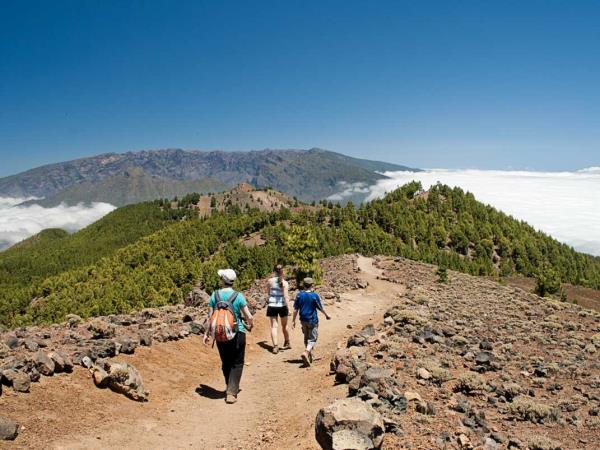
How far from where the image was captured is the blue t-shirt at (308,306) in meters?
14.1

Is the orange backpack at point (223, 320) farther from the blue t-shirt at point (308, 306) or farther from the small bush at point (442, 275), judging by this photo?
the small bush at point (442, 275)

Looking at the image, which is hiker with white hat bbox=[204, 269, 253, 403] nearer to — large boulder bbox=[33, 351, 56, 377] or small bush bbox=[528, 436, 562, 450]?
large boulder bbox=[33, 351, 56, 377]

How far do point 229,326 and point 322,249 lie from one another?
79.4 meters

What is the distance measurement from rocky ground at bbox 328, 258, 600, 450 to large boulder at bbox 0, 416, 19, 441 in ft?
18.4

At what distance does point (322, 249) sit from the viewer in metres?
89.1

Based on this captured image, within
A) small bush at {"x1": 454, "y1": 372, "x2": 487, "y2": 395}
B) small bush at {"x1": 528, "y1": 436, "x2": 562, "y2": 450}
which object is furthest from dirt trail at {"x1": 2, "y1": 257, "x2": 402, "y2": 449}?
small bush at {"x1": 528, "y1": 436, "x2": 562, "y2": 450}

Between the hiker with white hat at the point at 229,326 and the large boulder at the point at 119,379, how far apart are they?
6.42 ft

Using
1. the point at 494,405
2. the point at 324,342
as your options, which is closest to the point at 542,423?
the point at 494,405

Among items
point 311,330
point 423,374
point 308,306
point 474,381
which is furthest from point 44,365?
point 474,381

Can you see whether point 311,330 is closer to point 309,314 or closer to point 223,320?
point 309,314

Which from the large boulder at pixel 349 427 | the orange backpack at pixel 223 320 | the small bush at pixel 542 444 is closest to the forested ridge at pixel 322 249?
the orange backpack at pixel 223 320

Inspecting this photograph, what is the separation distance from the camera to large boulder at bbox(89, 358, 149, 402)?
9570mm

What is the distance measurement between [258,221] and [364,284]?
343ft

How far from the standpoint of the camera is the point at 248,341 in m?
17.6
